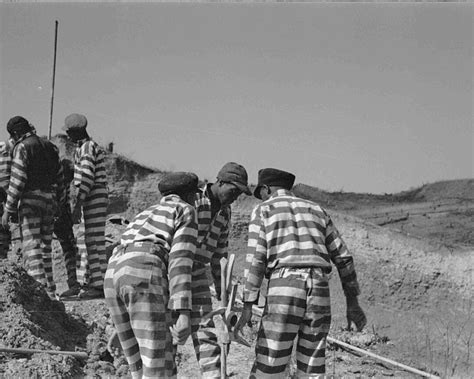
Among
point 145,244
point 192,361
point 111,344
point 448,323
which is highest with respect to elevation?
point 145,244

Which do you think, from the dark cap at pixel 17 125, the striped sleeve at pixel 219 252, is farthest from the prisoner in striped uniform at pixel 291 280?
the dark cap at pixel 17 125

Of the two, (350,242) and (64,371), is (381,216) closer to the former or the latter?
(350,242)

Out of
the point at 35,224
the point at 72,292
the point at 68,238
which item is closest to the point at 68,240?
the point at 68,238

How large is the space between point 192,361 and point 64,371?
Answer: 1606mm

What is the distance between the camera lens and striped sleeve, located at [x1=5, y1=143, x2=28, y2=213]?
7809 mm

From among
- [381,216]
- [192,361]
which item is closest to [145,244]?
[192,361]

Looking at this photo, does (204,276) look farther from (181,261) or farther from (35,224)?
(35,224)

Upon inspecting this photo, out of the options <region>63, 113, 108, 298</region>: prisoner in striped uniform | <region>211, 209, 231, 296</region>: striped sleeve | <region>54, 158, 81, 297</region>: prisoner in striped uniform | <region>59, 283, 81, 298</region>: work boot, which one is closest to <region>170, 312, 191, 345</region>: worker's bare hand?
<region>211, 209, 231, 296</region>: striped sleeve

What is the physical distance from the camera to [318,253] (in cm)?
503

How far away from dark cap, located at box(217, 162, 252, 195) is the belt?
117cm

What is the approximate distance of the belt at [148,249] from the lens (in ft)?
15.3

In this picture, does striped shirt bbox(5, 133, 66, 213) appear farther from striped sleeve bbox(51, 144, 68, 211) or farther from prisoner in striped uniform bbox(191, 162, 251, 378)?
prisoner in striped uniform bbox(191, 162, 251, 378)

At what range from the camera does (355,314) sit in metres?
5.21

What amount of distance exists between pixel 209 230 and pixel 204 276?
375 mm
